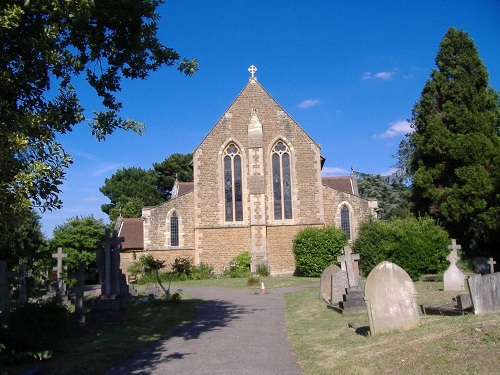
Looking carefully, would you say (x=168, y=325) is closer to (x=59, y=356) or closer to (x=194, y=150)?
(x=59, y=356)

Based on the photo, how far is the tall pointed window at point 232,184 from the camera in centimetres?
3222

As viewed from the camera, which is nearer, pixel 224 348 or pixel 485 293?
pixel 485 293

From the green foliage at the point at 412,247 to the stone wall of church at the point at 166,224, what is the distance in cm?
1272

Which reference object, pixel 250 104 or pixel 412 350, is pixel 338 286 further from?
pixel 250 104

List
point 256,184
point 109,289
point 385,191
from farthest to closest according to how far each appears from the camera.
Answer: point 385,191
point 256,184
point 109,289

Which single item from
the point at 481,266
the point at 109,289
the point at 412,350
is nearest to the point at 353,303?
the point at 412,350

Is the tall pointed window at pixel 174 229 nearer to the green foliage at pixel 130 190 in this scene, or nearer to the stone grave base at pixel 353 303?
the stone grave base at pixel 353 303

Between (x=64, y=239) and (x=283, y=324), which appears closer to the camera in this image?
(x=283, y=324)

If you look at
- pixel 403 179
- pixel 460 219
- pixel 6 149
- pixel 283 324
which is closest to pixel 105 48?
pixel 6 149

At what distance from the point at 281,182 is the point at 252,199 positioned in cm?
240

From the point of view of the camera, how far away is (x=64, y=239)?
35938 mm

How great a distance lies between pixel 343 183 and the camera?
129ft

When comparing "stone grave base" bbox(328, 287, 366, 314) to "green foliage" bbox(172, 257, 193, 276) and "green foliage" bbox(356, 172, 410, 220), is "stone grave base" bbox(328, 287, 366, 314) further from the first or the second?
"green foliage" bbox(356, 172, 410, 220)

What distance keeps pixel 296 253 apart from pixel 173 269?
324 inches
